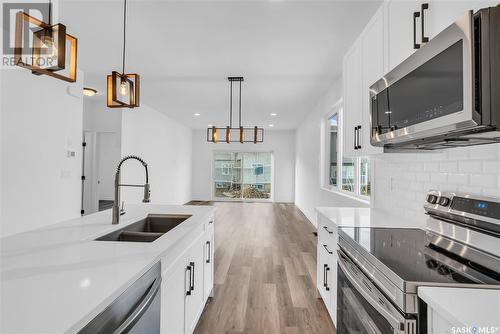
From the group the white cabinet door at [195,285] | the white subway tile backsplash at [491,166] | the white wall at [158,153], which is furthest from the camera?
the white wall at [158,153]

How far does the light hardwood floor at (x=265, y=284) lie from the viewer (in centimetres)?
218

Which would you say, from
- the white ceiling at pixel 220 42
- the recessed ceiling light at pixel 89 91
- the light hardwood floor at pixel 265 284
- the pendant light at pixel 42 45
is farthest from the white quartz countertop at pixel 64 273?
the recessed ceiling light at pixel 89 91

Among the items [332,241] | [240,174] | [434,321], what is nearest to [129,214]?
[332,241]

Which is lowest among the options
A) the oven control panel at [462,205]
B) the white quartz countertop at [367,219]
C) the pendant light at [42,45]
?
the white quartz countertop at [367,219]

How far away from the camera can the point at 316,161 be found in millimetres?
5750

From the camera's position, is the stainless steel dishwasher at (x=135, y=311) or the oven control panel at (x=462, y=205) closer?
the stainless steel dishwasher at (x=135, y=311)

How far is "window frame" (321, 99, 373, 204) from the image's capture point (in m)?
3.48

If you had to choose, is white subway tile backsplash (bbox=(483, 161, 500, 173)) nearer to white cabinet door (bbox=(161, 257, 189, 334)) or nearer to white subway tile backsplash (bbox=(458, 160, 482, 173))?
white subway tile backsplash (bbox=(458, 160, 482, 173))

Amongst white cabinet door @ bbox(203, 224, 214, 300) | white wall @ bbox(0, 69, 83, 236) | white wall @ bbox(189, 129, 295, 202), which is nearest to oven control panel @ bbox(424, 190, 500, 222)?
white cabinet door @ bbox(203, 224, 214, 300)

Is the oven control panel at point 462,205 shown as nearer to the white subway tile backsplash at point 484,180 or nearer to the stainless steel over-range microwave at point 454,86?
the white subway tile backsplash at point 484,180

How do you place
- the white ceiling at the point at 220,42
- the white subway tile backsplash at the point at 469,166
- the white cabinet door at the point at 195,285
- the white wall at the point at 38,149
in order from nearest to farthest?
the white subway tile backsplash at the point at 469,166, the white cabinet door at the point at 195,285, the white ceiling at the point at 220,42, the white wall at the point at 38,149

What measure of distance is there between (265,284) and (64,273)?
2.30 metres

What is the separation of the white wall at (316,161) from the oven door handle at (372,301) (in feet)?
5.69

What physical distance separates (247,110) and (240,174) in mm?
3665
